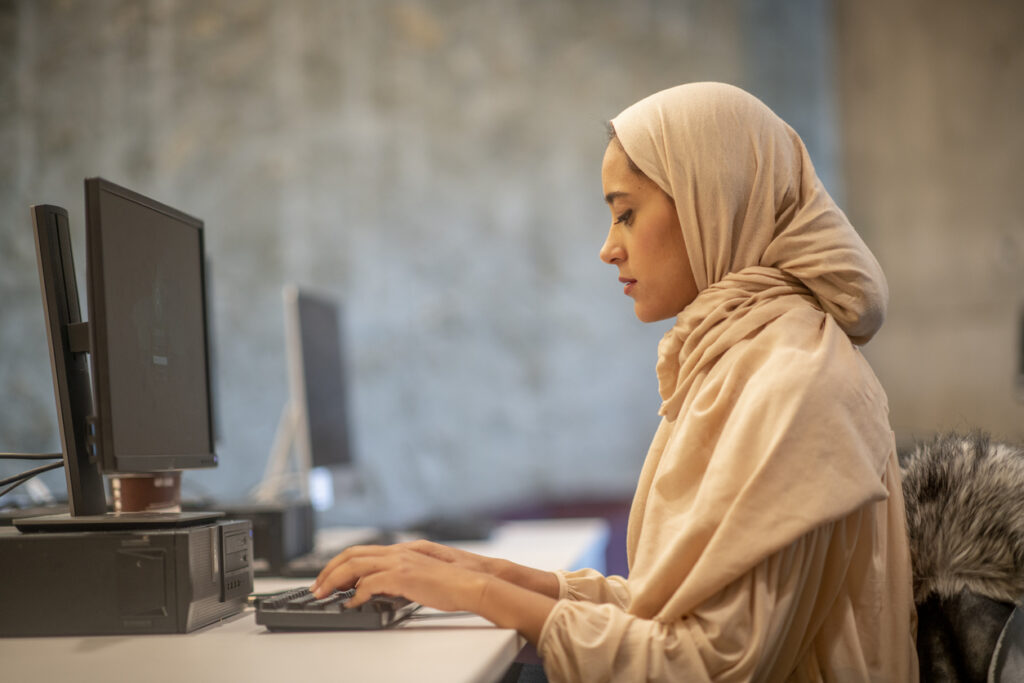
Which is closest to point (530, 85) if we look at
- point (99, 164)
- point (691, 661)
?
point (99, 164)

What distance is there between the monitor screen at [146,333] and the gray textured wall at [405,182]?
1963 mm

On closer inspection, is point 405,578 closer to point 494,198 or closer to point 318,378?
point 318,378

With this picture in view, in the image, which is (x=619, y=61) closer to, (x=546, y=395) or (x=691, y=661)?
(x=546, y=395)

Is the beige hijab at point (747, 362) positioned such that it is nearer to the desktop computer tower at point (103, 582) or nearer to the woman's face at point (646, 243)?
the woman's face at point (646, 243)

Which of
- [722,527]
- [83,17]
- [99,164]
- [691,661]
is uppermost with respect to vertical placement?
[83,17]

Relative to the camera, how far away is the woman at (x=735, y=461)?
0.92 meters

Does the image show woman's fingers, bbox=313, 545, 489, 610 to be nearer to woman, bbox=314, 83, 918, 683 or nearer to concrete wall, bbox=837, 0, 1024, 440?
woman, bbox=314, 83, 918, 683

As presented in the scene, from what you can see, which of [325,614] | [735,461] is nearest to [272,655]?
[325,614]

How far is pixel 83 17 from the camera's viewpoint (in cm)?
358

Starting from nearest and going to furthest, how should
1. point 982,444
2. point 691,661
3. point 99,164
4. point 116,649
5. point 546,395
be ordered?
1. point 691,661
2. point 116,649
3. point 982,444
4. point 546,395
5. point 99,164

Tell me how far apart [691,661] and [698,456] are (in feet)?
0.77

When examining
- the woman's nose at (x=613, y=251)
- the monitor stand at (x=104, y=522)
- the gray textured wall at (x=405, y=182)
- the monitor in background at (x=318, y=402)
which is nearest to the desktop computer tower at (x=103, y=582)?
the monitor stand at (x=104, y=522)

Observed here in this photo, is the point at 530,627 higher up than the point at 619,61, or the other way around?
the point at 619,61

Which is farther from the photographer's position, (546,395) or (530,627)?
(546,395)
